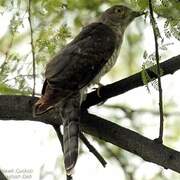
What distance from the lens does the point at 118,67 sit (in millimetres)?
5301

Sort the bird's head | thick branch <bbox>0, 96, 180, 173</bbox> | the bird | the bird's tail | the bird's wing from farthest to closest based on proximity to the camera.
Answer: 1. the bird's head
2. the bird's wing
3. the bird
4. the bird's tail
5. thick branch <bbox>0, 96, 180, 173</bbox>

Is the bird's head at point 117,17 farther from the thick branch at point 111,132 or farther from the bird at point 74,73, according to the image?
the thick branch at point 111,132

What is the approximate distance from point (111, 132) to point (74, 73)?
0.60 m

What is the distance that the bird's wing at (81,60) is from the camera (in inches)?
130

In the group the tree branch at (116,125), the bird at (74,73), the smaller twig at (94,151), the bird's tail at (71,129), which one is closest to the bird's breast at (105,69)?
the bird at (74,73)

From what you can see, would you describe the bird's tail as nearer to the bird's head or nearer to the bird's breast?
the bird's breast

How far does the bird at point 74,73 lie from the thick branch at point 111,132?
0.24ft

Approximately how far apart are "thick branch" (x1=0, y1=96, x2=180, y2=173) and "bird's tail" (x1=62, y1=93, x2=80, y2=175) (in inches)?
2.4

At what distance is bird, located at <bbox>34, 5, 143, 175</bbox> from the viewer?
9.71ft

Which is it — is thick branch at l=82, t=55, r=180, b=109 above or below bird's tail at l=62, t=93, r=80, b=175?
above

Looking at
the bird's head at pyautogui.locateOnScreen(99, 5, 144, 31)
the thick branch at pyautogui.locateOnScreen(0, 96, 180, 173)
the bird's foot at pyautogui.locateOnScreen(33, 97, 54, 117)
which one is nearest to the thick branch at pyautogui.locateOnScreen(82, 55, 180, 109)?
the thick branch at pyautogui.locateOnScreen(0, 96, 180, 173)

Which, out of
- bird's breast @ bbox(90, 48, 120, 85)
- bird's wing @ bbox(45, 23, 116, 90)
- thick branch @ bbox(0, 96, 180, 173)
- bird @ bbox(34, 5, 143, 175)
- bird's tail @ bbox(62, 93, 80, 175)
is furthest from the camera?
bird's breast @ bbox(90, 48, 120, 85)

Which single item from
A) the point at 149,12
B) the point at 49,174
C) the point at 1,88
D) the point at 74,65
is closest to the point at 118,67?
the point at 49,174

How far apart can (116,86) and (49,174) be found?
1288 millimetres
